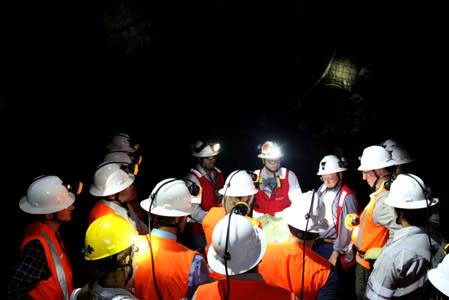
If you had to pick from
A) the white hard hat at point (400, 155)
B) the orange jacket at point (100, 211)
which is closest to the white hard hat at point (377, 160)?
the white hard hat at point (400, 155)

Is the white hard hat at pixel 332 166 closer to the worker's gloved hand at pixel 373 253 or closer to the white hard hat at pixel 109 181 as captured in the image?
the worker's gloved hand at pixel 373 253

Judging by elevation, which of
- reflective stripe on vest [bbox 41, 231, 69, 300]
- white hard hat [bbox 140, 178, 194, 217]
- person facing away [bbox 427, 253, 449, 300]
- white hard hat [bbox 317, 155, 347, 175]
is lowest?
reflective stripe on vest [bbox 41, 231, 69, 300]

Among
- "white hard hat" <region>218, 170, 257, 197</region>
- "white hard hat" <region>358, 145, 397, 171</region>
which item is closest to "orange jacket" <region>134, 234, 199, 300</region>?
"white hard hat" <region>218, 170, 257, 197</region>

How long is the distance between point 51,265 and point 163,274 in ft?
3.81

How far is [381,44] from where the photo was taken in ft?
29.4

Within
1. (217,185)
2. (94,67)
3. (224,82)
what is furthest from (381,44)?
(94,67)

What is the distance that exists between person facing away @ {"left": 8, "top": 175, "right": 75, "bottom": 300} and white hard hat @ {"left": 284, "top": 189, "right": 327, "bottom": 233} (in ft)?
7.21

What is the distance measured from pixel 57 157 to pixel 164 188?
10.0 ft

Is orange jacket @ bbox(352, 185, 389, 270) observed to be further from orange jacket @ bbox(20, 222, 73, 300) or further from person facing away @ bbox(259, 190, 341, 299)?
orange jacket @ bbox(20, 222, 73, 300)

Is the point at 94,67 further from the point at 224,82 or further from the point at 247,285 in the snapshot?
the point at 247,285

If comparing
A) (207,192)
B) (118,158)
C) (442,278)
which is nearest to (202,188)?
(207,192)

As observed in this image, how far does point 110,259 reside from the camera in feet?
7.52

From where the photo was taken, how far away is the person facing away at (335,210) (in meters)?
4.81

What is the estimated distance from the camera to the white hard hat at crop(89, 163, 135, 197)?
174 inches
